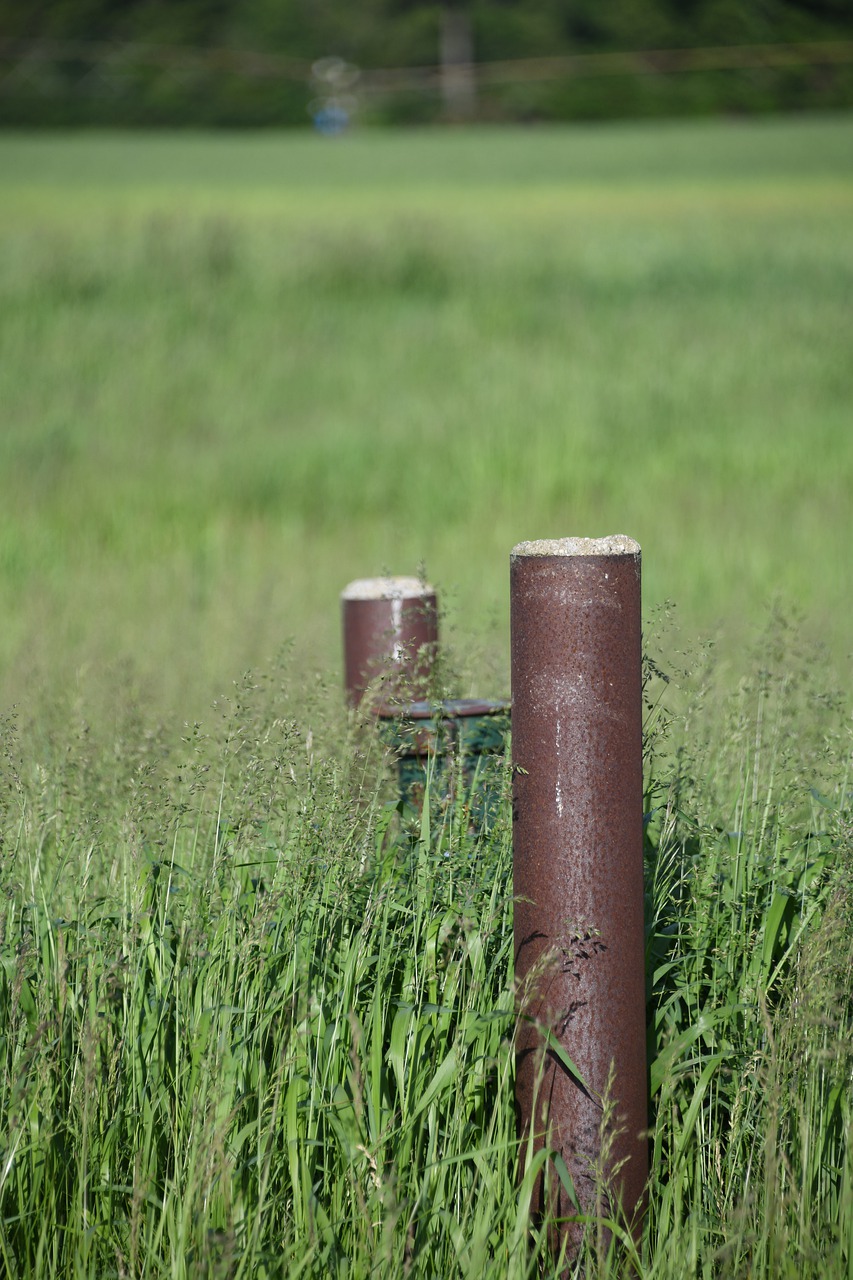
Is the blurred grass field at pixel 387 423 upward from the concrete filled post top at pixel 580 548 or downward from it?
upward

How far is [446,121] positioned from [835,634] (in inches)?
2026

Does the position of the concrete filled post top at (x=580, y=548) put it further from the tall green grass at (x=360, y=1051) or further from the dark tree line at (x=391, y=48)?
the dark tree line at (x=391, y=48)

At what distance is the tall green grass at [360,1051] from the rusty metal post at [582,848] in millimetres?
102

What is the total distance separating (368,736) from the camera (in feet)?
8.00

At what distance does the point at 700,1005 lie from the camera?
2324mm

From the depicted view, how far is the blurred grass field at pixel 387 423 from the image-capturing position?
6133mm

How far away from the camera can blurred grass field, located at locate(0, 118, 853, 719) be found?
6.13 meters

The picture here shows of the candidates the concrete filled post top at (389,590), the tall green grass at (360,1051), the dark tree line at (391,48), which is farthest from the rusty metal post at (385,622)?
the dark tree line at (391,48)

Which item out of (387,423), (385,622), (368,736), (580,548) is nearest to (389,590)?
(385,622)

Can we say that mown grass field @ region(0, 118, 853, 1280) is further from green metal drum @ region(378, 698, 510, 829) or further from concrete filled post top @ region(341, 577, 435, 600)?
concrete filled post top @ region(341, 577, 435, 600)

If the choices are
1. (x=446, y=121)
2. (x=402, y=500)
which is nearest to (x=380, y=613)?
(x=402, y=500)

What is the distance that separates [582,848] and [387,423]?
329 inches

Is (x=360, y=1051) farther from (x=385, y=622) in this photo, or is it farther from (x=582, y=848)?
(x=385, y=622)

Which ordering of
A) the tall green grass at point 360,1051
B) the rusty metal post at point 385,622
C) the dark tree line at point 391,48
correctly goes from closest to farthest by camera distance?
1. the tall green grass at point 360,1051
2. the rusty metal post at point 385,622
3. the dark tree line at point 391,48
